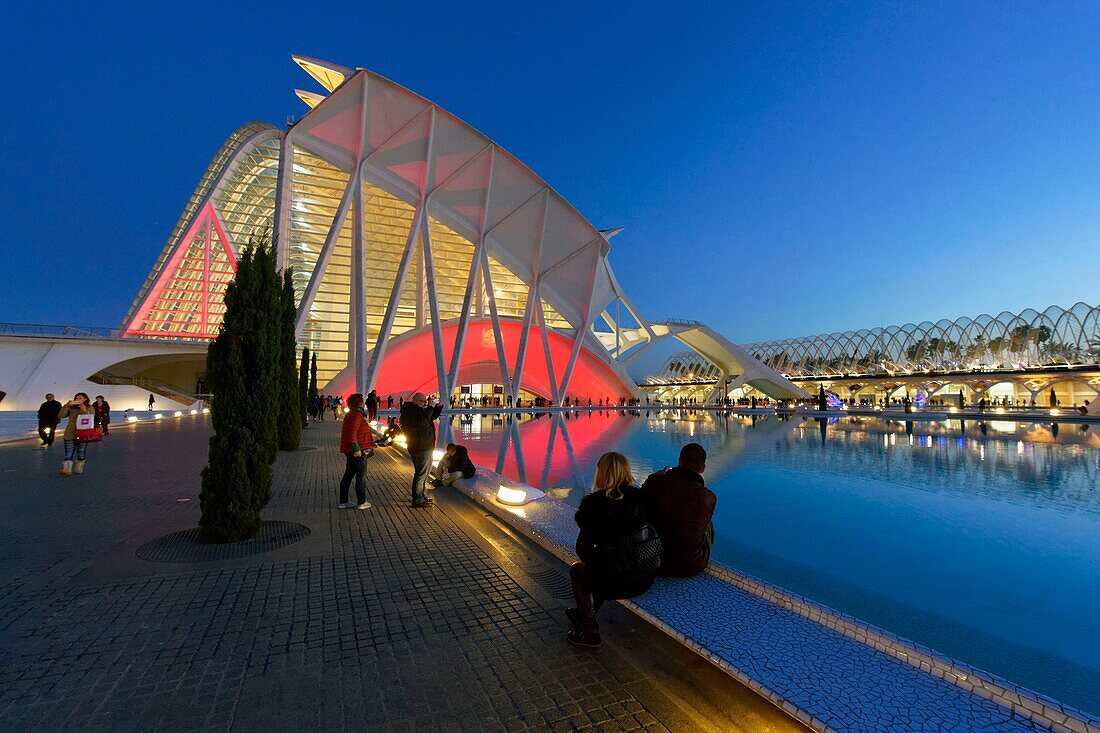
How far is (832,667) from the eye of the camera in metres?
2.32

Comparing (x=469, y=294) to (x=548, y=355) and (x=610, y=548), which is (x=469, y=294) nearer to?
(x=548, y=355)

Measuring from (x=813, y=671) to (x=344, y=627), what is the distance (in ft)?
7.83

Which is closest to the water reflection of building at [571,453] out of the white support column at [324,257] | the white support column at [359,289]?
the white support column at [359,289]

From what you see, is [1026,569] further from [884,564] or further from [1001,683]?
[1001,683]

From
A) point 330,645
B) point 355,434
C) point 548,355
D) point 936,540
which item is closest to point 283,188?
point 548,355

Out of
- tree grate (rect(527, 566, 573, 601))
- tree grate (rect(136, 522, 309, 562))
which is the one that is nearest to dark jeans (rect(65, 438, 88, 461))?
tree grate (rect(136, 522, 309, 562))

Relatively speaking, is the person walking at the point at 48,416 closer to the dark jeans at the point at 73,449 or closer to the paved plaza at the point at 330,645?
the dark jeans at the point at 73,449

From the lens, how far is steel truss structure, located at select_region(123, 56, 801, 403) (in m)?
25.6

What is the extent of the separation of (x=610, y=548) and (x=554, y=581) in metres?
1.23

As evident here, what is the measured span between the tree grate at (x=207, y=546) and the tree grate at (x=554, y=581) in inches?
92.7

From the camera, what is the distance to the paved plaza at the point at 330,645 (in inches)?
86.7

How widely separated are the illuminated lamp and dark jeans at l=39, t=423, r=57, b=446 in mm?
11160

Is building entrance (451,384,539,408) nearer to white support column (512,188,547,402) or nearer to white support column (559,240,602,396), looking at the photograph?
white support column (559,240,602,396)

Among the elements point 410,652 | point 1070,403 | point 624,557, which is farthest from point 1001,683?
point 1070,403
